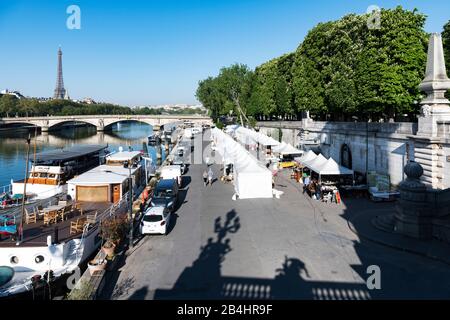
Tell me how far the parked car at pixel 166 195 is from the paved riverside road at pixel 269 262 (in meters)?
1.10

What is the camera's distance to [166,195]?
22625mm

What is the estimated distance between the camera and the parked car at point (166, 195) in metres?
20.7

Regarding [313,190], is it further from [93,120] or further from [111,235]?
[93,120]

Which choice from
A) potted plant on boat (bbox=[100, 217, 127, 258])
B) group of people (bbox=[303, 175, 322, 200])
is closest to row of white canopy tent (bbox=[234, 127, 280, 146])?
group of people (bbox=[303, 175, 322, 200])

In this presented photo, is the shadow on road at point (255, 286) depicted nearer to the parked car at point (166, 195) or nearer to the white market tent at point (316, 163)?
the parked car at point (166, 195)

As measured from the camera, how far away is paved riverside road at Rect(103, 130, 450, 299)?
11.7 meters

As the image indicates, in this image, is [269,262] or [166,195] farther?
[166,195]

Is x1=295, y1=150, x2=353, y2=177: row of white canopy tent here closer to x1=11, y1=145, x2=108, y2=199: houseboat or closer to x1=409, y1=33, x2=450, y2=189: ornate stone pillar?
x1=409, y1=33, x2=450, y2=189: ornate stone pillar

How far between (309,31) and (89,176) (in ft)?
110

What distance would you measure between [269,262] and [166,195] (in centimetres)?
1024

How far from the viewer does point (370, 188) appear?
1003 inches

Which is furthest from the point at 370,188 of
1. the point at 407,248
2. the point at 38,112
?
the point at 38,112

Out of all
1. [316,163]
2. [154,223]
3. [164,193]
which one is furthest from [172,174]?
[154,223]
